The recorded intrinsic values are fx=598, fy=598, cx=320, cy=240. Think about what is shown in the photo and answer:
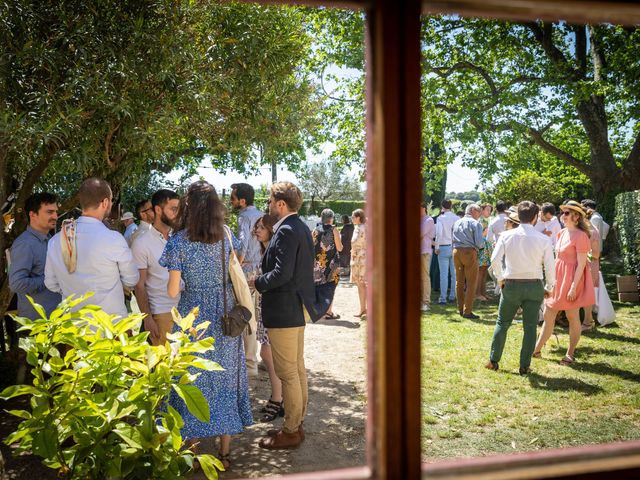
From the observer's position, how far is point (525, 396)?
6301 millimetres

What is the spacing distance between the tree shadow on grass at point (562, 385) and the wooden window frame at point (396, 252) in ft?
19.0

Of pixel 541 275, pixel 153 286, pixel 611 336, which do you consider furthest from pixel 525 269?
pixel 153 286

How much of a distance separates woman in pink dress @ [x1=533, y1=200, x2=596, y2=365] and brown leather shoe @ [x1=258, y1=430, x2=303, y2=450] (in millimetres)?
3943

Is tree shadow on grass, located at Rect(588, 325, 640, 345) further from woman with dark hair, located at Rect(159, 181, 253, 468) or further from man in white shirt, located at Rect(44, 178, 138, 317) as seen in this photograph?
man in white shirt, located at Rect(44, 178, 138, 317)

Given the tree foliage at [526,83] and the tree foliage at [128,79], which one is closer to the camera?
the tree foliage at [128,79]

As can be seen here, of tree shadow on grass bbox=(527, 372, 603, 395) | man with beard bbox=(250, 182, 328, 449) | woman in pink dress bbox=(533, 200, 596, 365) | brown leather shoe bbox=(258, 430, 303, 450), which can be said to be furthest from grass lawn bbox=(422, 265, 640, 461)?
man with beard bbox=(250, 182, 328, 449)

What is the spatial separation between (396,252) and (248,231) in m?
5.41

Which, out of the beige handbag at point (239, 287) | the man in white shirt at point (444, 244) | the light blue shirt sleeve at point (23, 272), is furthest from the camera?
the man in white shirt at point (444, 244)

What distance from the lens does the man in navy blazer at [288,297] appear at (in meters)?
4.67

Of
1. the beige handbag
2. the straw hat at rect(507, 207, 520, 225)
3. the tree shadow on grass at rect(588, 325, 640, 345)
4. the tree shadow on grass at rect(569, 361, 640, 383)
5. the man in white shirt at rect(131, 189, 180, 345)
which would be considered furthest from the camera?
the tree shadow on grass at rect(588, 325, 640, 345)

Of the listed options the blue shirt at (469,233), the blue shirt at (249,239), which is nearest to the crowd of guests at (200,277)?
the blue shirt at (249,239)

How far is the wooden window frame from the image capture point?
1.12 metres

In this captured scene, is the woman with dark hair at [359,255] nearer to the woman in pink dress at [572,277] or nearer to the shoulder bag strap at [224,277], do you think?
the woman in pink dress at [572,277]

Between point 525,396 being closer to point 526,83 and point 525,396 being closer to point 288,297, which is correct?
point 288,297
